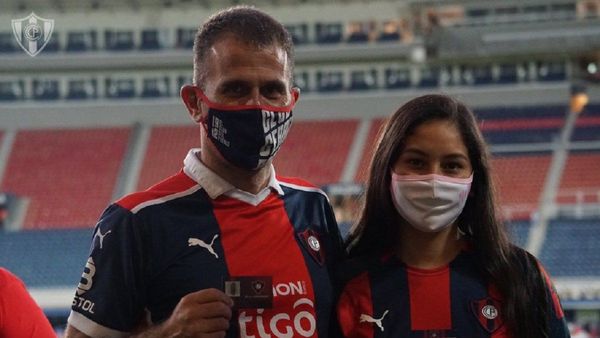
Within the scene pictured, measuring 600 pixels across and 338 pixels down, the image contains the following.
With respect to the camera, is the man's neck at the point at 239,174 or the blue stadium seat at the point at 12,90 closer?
the man's neck at the point at 239,174

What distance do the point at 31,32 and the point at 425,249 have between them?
3.41 ft

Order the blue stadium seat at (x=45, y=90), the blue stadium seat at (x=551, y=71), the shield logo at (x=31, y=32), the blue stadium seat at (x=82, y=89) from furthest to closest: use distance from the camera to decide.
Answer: the blue stadium seat at (x=551, y=71), the blue stadium seat at (x=82, y=89), the blue stadium seat at (x=45, y=90), the shield logo at (x=31, y=32)

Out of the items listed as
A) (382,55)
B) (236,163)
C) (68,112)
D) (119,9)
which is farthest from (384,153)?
(68,112)

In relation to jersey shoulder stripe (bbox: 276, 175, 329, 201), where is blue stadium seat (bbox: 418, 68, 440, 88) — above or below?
below

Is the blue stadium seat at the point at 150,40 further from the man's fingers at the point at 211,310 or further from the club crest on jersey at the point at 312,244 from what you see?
the man's fingers at the point at 211,310

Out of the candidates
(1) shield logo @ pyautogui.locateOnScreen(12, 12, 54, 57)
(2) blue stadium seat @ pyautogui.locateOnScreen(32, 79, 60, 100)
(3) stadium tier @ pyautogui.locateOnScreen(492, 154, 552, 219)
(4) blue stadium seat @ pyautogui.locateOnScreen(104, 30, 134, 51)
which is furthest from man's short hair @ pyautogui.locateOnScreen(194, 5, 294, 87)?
(3) stadium tier @ pyautogui.locateOnScreen(492, 154, 552, 219)

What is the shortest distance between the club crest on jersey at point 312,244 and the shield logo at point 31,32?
2.86 ft

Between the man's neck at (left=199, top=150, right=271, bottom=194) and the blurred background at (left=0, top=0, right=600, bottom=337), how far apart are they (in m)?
8.51

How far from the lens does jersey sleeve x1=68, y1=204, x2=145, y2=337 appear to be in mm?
1237

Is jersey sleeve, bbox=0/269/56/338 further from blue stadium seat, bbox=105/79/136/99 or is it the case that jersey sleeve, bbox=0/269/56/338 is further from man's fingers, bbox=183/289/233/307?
blue stadium seat, bbox=105/79/136/99

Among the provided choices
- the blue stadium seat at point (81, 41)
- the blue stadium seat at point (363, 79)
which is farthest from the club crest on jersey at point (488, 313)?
the blue stadium seat at point (363, 79)

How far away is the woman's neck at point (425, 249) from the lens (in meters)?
1.41

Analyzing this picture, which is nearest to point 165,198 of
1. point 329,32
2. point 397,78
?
point 329,32

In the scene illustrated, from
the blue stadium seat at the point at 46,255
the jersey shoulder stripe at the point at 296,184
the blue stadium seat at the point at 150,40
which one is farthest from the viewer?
the blue stadium seat at the point at 150,40
